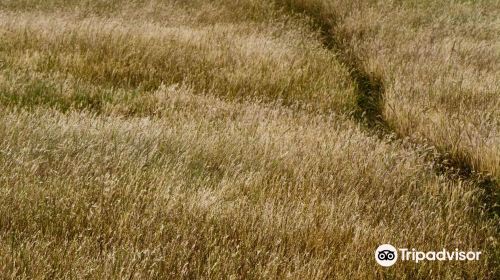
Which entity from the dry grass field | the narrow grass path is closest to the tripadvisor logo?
the dry grass field

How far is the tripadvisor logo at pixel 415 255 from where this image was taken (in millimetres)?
3074

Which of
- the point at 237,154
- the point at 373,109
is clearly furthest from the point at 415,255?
the point at 373,109

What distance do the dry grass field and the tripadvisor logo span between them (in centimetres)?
7

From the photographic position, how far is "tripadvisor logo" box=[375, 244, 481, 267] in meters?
3.07

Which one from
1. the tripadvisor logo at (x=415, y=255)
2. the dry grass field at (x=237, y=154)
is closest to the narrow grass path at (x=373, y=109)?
the dry grass field at (x=237, y=154)

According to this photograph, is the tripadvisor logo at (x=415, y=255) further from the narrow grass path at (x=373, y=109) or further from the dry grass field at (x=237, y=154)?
the narrow grass path at (x=373, y=109)

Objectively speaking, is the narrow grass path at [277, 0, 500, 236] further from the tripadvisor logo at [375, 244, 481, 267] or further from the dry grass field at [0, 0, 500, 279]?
the tripadvisor logo at [375, 244, 481, 267]

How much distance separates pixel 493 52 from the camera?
834cm

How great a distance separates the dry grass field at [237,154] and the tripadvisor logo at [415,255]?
67 millimetres

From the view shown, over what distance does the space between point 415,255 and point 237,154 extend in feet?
5.56

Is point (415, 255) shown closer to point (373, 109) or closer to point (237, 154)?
point (237, 154)

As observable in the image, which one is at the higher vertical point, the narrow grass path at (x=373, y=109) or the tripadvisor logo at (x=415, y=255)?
the tripadvisor logo at (x=415, y=255)

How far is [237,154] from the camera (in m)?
4.32

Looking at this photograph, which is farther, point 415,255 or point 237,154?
point 237,154
